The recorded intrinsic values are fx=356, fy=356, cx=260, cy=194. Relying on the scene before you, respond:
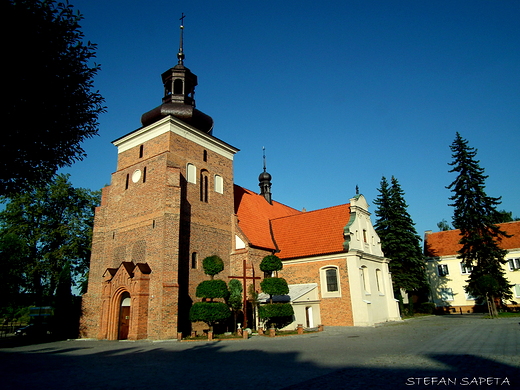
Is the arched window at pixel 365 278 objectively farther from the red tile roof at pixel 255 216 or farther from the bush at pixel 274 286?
the bush at pixel 274 286

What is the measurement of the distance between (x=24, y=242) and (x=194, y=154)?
2124 centimetres

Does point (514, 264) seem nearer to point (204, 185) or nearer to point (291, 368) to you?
point (204, 185)

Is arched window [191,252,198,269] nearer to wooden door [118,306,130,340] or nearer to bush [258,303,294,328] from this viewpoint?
wooden door [118,306,130,340]

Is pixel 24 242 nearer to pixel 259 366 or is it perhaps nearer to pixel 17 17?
pixel 17 17

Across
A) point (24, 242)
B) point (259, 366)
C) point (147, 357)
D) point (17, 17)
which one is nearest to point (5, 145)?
point (17, 17)

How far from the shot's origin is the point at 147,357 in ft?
39.5

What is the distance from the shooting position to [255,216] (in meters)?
28.3

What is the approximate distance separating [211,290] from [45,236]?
23.2 metres

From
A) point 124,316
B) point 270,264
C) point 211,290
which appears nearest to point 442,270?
point 270,264

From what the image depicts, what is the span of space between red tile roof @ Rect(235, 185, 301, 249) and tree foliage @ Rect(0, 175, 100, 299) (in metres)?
17.1

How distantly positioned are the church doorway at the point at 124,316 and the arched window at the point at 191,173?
765 centimetres

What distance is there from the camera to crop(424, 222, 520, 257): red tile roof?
39438 mm

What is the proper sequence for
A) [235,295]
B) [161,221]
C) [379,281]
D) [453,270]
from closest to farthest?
1. [161,221]
2. [235,295]
3. [379,281]
4. [453,270]

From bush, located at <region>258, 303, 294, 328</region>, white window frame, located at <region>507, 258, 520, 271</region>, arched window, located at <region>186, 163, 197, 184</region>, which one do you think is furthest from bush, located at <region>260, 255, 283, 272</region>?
white window frame, located at <region>507, 258, 520, 271</region>
